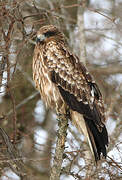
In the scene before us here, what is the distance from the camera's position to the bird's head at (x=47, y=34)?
643cm

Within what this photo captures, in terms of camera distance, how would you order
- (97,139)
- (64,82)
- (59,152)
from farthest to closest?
(64,82)
(97,139)
(59,152)

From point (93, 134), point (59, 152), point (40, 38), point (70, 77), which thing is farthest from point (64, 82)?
point (59, 152)

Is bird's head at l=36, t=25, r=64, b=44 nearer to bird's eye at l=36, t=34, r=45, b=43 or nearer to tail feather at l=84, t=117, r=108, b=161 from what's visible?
bird's eye at l=36, t=34, r=45, b=43

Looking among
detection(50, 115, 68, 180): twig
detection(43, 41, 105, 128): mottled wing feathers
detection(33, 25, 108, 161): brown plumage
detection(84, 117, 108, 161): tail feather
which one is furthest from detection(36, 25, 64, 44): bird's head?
detection(84, 117, 108, 161): tail feather

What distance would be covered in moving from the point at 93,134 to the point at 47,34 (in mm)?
1823

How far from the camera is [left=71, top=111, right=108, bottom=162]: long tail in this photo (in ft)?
19.1

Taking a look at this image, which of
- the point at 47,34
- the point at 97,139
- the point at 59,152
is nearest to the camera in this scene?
the point at 59,152

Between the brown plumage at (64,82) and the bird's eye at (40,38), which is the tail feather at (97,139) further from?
the bird's eye at (40,38)

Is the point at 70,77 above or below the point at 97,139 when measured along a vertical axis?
above

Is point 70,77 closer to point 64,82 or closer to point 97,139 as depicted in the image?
point 64,82

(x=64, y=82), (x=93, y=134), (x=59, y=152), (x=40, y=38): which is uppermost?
(x=40, y=38)

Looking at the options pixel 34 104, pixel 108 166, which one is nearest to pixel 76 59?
pixel 108 166

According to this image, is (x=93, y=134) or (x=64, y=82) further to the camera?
(x=64, y=82)

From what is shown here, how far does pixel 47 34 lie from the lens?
21.5ft
